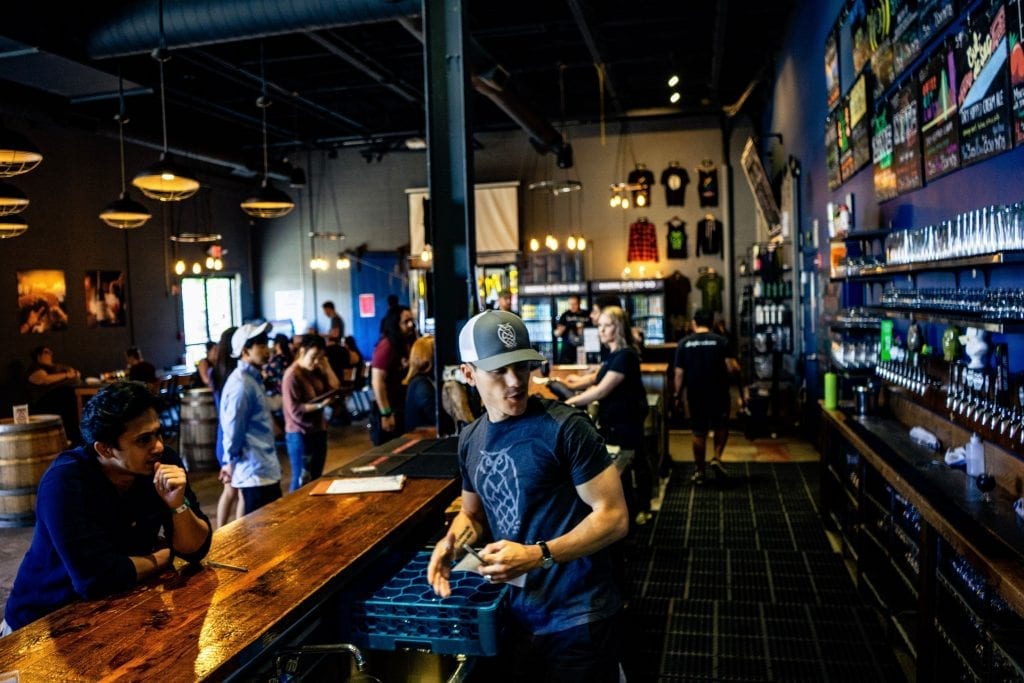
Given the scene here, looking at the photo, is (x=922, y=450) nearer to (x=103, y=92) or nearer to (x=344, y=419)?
(x=344, y=419)

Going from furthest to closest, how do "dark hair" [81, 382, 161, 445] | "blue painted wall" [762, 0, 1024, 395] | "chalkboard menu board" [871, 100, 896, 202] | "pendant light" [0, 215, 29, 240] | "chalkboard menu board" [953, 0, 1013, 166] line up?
1. "pendant light" [0, 215, 29, 240]
2. "chalkboard menu board" [871, 100, 896, 202]
3. "blue painted wall" [762, 0, 1024, 395]
4. "chalkboard menu board" [953, 0, 1013, 166]
5. "dark hair" [81, 382, 161, 445]

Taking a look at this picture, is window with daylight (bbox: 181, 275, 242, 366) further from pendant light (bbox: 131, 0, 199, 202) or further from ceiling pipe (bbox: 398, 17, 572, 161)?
pendant light (bbox: 131, 0, 199, 202)

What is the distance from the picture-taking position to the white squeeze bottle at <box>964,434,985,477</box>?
3.67 meters

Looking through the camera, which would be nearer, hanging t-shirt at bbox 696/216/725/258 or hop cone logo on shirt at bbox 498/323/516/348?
hop cone logo on shirt at bbox 498/323/516/348

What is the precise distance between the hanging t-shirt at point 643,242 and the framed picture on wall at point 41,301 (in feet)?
32.5

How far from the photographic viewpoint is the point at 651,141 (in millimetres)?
15633

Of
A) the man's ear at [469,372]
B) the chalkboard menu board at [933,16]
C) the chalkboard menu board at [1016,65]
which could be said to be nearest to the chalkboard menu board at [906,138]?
the chalkboard menu board at [933,16]

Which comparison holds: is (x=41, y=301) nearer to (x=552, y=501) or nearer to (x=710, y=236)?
(x=710, y=236)

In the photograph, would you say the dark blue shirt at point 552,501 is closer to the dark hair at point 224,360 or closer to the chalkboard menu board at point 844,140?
the dark hair at point 224,360

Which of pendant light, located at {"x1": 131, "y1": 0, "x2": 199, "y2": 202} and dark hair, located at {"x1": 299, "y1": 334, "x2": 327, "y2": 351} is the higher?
pendant light, located at {"x1": 131, "y1": 0, "x2": 199, "y2": 202}

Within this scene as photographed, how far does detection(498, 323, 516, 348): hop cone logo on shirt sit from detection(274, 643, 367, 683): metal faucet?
3.24ft

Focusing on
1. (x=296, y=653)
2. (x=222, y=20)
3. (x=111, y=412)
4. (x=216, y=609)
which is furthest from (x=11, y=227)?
(x=296, y=653)

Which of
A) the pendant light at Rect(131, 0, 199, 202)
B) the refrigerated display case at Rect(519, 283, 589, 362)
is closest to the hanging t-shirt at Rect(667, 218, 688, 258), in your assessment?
the refrigerated display case at Rect(519, 283, 589, 362)

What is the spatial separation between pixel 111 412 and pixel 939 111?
4676mm
